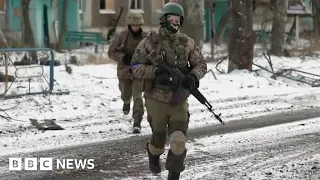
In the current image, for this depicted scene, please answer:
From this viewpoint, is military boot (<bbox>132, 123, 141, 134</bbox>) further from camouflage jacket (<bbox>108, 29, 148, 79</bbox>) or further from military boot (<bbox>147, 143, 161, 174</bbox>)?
military boot (<bbox>147, 143, 161, 174</bbox>)

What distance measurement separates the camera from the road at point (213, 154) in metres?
7.02

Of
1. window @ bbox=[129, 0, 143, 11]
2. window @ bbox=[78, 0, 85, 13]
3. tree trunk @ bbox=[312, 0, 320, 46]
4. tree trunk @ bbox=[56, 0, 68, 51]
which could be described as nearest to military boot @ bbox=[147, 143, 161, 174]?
tree trunk @ bbox=[56, 0, 68, 51]

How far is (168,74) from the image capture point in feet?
20.4

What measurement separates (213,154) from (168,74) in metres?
2.21

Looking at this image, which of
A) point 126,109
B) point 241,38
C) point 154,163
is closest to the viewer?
point 154,163

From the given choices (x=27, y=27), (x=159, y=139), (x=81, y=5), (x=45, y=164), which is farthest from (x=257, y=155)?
(x=81, y=5)

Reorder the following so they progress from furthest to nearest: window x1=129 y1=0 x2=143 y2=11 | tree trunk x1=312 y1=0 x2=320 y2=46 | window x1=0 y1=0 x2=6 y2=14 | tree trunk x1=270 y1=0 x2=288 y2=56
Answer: window x1=129 y1=0 x2=143 y2=11, tree trunk x1=312 y1=0 x2=320 y2=46, window x1=0 y1=0 x2=6 y2=14, tree trunk x1=270 y1=0 x2=288 y2=56

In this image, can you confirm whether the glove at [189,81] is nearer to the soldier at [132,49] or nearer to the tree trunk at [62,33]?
the soldier at [132,49]

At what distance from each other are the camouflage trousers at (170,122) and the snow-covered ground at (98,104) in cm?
253

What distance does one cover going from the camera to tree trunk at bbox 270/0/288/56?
921 inches

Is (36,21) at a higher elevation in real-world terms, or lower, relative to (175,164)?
higher

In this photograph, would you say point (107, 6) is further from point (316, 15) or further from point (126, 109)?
point (126, 109)

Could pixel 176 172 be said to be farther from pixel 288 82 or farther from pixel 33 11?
pixel 33 11

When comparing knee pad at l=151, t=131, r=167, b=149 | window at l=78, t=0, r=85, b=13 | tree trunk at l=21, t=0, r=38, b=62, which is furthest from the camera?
window at l=78, t=0, r=85, b=13
